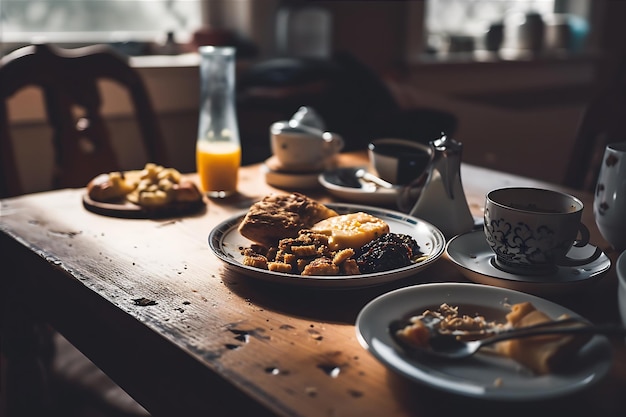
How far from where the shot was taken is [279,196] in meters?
0.96

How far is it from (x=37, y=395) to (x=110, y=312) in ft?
1.78

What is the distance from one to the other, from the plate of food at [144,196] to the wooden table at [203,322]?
0.03m

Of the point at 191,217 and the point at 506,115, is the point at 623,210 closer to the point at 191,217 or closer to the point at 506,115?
the point at 191,217

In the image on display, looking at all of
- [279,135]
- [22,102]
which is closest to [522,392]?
[279,135]

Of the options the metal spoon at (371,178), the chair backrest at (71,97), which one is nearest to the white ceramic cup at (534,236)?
the metal spoon at (371,178)

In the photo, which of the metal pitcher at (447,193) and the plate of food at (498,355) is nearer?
the plate of food at (498,355)

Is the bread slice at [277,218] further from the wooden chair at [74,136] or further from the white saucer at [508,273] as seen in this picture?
the wooden chair at [74,136]

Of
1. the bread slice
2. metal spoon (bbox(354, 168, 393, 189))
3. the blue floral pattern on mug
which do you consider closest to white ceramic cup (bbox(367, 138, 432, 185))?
metal spoon (bbox(354, 168, 393, 189))

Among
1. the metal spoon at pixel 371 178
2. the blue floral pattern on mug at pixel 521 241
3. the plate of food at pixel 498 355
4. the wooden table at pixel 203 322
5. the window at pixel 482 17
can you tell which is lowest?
the wooden table at pixel 203 322

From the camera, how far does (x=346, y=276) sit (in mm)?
749

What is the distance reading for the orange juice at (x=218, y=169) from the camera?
1.23 metres

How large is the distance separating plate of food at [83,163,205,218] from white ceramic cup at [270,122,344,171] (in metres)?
0.21

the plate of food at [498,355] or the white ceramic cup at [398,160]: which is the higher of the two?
the white ceramic cup at [398,160]

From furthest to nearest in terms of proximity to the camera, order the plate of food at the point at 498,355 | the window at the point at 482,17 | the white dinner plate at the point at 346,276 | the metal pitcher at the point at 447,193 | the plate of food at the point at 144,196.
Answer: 1. the window at the point at 482,17
2. the plate of food at the point at 144,196
3. the metal pitcher at the point at 447,193
4. the white dinner plate at the point at 346,276
5. the plate of food at the point at 498,355
